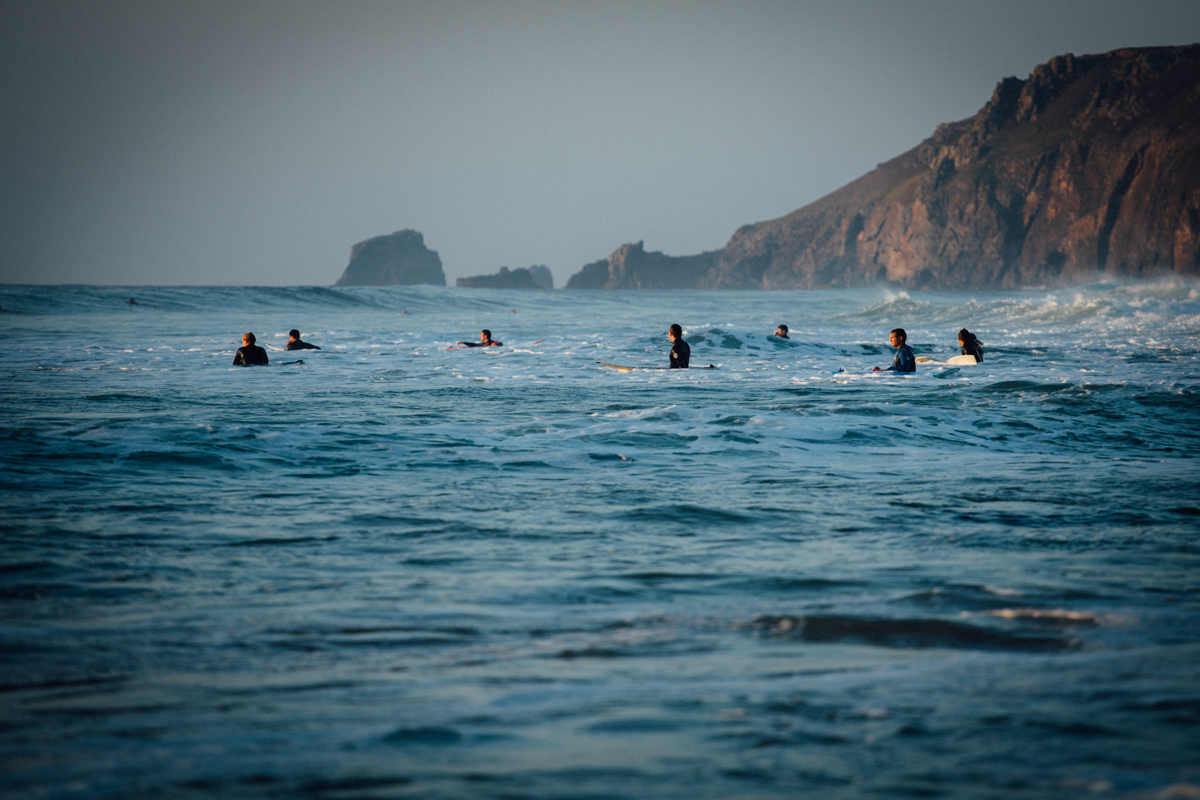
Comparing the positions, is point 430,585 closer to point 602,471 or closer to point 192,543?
point 192,543

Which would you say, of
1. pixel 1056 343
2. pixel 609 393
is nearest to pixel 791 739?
pixel 609 393

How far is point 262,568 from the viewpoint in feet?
17.4

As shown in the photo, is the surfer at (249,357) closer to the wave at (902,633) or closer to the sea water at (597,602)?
the sea water at (597,602)

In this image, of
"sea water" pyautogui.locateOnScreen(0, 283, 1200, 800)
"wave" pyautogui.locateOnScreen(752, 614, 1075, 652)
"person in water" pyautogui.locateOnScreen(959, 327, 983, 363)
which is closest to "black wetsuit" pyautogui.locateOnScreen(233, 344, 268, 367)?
"sea water" pyautogui.locateOnScreen(0, 283, 1200, 800)

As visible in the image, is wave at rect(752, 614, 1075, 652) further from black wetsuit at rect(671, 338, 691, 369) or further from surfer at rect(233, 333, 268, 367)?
surfer at rect(233, 333, 268, 367)

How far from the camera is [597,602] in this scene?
4672mm

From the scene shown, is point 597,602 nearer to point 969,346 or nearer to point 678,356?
point 678,356

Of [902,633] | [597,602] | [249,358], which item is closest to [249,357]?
[249,358]

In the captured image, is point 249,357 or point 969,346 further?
point 969,346

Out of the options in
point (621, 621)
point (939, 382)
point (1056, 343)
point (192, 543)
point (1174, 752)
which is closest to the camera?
point (1174, 752)

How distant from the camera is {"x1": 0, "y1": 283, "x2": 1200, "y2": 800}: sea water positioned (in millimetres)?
2854

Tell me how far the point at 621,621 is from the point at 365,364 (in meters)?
18.8

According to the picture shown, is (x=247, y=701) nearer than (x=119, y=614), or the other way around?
(x=247, y=701)

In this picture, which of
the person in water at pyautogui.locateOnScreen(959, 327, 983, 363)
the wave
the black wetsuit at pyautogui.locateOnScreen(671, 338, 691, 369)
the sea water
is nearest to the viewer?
the sea water
